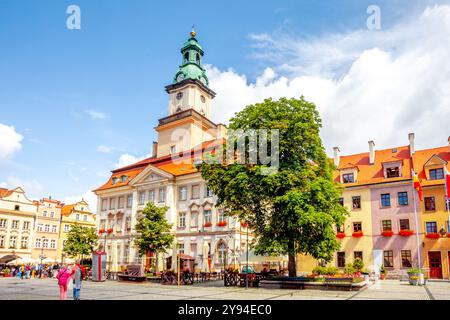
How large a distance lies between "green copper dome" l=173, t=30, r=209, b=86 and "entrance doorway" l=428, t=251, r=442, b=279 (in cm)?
3706

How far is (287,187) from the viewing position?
989 inches

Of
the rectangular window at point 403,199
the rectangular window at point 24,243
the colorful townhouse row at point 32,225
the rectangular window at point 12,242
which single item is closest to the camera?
the rectangular window at point 403,199

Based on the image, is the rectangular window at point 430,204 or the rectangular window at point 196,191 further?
the rectangular window at point 196,191

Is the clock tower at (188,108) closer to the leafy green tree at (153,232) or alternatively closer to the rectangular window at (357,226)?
the leafy green tree at (153,232)

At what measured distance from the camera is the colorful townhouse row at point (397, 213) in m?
35.0

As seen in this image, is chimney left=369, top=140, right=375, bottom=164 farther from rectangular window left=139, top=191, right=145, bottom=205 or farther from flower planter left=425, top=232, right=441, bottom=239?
rectangular window left=139, top=191, right=145, bottom=205

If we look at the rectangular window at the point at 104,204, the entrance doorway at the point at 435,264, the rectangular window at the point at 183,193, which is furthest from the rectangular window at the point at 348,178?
the rectangular window at the point at 104,204

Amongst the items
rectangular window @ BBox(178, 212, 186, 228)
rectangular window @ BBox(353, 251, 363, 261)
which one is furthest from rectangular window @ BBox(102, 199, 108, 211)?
rectangular window @ BBox(353, 251, 363, 261)

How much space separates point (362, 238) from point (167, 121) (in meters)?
30.9

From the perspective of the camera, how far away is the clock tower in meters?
52.7

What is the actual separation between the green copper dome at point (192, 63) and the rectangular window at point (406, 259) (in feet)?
116

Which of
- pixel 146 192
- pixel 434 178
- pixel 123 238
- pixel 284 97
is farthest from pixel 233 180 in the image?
pixel 123 238

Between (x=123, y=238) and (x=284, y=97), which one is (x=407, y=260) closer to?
(x=284, y=97)

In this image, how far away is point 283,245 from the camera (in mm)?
24781
